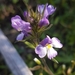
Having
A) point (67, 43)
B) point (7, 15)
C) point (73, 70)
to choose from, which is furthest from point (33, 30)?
point (7, 15)

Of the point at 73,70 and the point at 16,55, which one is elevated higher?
the point at 16,55

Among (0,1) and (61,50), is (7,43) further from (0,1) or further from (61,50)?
(0,1)

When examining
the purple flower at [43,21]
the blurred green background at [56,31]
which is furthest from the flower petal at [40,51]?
the blurred green background at [56,31]

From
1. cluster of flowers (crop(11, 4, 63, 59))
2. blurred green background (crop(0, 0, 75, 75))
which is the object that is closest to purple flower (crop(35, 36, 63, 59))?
cluster of flowers (crop(11, 4, 63, 59))

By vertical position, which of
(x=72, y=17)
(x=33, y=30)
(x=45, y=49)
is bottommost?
(x=72, y=17)

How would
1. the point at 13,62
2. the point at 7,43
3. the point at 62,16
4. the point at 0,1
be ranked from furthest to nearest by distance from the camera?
the point at 0,1
the point at 62,16
the point at 7,43
the point at 13,62

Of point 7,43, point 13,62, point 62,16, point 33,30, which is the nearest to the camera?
point 33,30

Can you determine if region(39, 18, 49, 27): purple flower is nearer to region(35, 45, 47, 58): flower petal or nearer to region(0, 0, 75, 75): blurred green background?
region(35, 45, 47, 58): flower petal

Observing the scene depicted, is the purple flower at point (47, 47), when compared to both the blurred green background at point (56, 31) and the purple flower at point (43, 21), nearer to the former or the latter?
the purple flower at point (43, 21)

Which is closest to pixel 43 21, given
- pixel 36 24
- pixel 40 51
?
pixel 36 24
